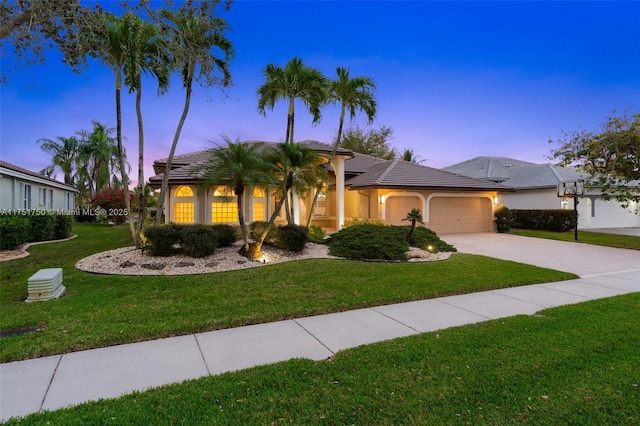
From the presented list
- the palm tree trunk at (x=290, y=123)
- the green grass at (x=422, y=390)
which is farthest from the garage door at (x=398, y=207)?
the green grass at (x=422, y=390)

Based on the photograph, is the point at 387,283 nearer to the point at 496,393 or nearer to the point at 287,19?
the point at 496,393

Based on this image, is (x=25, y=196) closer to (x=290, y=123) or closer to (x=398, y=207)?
(x=290, y=123)

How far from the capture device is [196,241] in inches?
361

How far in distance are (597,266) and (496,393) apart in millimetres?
9684

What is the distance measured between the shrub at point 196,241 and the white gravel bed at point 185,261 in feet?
0.65

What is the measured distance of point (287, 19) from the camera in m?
11.2

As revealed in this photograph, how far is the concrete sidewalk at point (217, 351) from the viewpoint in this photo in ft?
9.84

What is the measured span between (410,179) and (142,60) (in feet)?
44.9

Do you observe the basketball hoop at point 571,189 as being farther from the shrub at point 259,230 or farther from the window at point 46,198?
the window at point 46,198

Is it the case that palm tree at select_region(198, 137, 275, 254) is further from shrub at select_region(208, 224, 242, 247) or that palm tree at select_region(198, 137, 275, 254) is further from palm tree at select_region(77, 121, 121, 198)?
palm tree at select_region(77, 121, 121, 198)

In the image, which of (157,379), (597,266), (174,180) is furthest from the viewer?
(174,180)

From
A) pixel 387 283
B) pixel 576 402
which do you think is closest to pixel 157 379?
pixel 576 402

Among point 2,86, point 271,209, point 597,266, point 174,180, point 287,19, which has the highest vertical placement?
point 287,19

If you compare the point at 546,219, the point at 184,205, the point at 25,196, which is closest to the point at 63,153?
the point at 25,196
